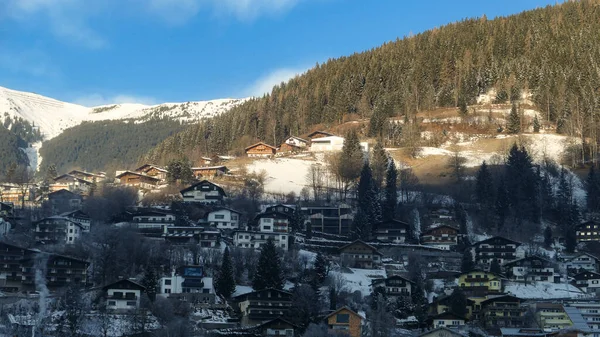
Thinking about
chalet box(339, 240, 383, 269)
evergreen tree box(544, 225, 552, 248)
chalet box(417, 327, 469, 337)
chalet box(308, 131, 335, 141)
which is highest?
chalet box(308, 131, 335, 141)

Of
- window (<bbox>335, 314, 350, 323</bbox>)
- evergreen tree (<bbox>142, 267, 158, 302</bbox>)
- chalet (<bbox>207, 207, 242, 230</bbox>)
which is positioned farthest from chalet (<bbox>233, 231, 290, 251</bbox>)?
window (<bbox>335, 314, 350, 323</bbox>)

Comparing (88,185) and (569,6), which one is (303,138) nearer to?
(88,185)

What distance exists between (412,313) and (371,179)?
17640mm

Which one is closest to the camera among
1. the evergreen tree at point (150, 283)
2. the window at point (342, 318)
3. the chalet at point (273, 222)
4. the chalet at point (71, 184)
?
the window at point (342, 318)

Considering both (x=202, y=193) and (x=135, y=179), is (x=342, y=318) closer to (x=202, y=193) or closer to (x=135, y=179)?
(x=202, y=193)

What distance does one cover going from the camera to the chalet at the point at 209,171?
238ft

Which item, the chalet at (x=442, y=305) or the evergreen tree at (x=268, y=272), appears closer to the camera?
the chalet at (x=442, y=305)

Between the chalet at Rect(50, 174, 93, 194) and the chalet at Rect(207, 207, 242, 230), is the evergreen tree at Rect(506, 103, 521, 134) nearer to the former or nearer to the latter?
the chalet at Rect(207, 207, 242, 230)

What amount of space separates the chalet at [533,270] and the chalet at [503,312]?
5504 mm

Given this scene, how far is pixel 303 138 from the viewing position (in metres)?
86.6

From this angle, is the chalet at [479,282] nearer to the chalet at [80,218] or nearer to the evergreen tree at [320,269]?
the evergreen tree at [320,269]

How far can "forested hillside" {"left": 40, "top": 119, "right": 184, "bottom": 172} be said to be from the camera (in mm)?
128625

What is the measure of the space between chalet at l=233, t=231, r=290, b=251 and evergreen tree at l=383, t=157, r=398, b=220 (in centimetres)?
952

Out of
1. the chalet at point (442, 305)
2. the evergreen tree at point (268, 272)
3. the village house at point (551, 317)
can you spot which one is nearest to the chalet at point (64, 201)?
the evergreen tree at point (268, 272)
